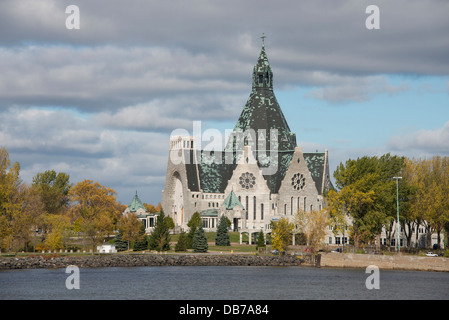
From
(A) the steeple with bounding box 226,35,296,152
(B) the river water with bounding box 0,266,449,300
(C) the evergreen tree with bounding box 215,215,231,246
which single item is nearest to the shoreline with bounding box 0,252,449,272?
(B) the river water with bounding box 0,266,449,300

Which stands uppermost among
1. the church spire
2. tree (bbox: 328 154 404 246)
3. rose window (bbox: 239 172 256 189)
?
the church spire

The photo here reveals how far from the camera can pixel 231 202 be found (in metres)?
153

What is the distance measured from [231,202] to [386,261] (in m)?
57.8

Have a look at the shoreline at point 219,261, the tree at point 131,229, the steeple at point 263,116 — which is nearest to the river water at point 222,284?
the shoreline at point 219,261

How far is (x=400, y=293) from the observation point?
78.1m

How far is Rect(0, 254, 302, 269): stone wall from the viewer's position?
4176 inches

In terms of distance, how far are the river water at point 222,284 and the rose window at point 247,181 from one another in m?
55.9

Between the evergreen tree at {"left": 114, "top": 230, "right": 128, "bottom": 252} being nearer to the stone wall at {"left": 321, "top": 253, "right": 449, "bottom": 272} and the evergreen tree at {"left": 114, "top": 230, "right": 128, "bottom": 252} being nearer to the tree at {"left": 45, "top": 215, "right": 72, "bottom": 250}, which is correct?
the tree at {"left": 45, "top": 215, "right": 72, "bottom": 250}

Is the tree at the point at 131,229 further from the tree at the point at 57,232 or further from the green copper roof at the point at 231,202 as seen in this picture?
the green copper roof at the point at 231,202

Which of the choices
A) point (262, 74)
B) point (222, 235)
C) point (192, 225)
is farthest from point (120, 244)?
point (262, 74)

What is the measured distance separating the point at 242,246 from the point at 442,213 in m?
35.3

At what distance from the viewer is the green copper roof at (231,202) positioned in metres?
152

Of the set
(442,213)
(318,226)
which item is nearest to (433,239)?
(442,213)
